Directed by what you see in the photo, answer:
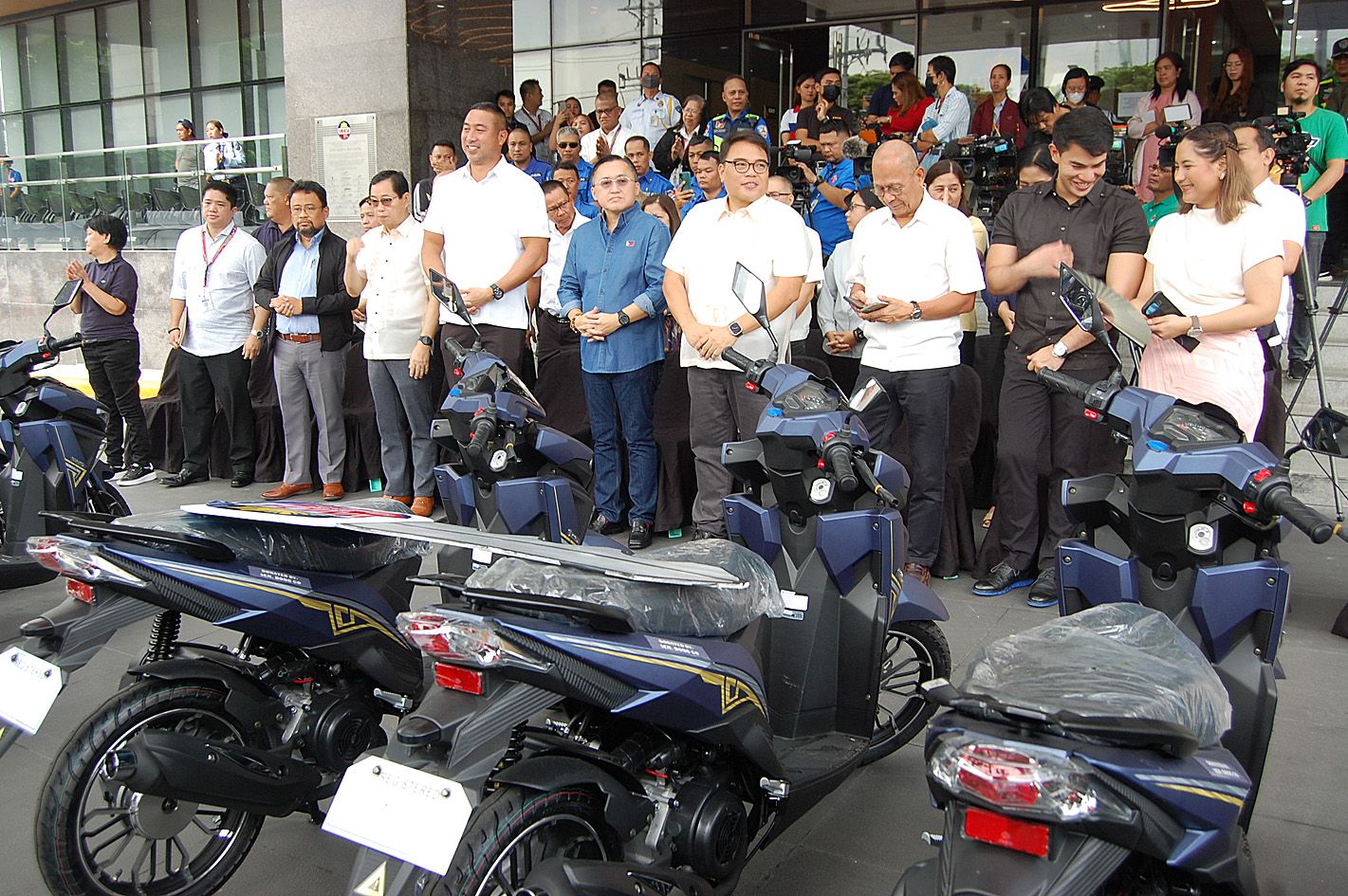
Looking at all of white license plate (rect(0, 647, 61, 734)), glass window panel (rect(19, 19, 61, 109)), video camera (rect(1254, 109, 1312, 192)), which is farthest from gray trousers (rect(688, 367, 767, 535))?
glass window panel (rect(19, 19, 61, 109))

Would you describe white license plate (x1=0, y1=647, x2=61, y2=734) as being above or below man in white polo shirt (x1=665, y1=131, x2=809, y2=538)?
below

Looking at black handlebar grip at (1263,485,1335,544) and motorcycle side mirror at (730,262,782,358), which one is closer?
black handlebar grip at (1263,485,1335,544)

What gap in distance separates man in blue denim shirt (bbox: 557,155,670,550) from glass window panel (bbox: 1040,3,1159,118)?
739cm

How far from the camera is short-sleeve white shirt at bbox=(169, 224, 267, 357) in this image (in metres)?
7.59

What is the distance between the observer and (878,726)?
3.65 meters

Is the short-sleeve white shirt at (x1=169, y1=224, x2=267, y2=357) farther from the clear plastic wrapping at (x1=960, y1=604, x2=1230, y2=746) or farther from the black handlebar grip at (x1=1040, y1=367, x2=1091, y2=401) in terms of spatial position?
the clear plastic wrapping at (x1=960, y1=604, x2=1230, y2=746)

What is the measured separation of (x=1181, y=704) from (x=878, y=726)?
165cm

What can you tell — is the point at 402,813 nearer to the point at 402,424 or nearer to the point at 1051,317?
the point at 1051,317

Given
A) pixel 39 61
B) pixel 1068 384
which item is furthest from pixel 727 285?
pixel 39 61

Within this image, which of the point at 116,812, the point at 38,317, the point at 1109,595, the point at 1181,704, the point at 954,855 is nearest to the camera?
the point at 954,855

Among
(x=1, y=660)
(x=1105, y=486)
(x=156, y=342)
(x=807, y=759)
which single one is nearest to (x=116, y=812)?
(x=1, y=660)

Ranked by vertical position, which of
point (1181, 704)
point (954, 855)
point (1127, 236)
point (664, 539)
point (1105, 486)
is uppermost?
point (1127, 236)

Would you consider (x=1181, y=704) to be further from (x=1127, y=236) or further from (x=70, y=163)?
(x=70, y=163)

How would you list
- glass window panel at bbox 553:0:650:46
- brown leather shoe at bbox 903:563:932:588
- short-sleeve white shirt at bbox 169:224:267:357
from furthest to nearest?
glass window panel at bbox 553:0:650:46
short-sleeve white shirt at bbox 169:224:267:357
brown leather shoe at bbox 903:563:932:588
